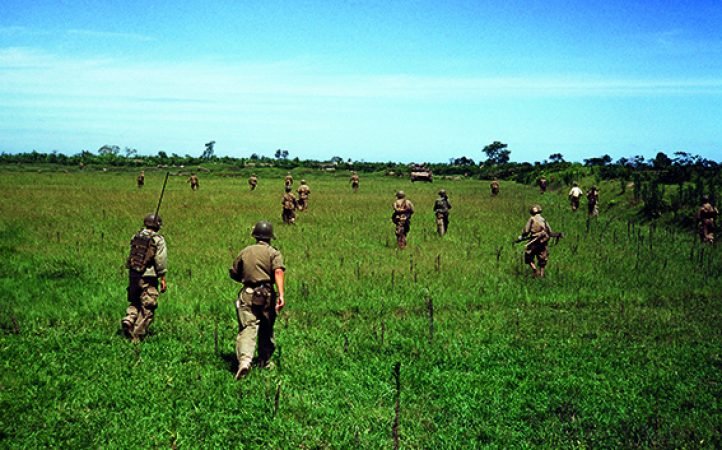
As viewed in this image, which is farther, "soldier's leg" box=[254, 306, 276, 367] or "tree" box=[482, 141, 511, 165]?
"tree" box=[482, 141, 511, 165]

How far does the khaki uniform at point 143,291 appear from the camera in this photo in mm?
9805

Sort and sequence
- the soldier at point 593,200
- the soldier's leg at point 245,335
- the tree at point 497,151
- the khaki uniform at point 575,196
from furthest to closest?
the tree at point 497,151 < the khaki uniform at point 575,196 < the soldier at point 593,200 < the soldier's leg at point 245,335

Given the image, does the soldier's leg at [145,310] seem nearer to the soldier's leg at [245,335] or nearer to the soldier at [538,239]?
the soldier's leg at [245,335]

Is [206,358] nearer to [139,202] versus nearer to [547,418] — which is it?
[547,418]

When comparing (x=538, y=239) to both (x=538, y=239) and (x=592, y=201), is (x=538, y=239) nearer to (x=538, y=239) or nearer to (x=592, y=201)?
(x=538, y=239)

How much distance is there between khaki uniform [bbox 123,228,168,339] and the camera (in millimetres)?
9805

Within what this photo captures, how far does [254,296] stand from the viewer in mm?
8461

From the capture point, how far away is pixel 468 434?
6961 mm

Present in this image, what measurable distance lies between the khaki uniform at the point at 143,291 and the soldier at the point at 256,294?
1.83 m

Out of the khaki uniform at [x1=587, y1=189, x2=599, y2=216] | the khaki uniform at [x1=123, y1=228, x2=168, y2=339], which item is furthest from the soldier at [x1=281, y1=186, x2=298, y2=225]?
the khaki uniform at [x1=123, y1=228, x2=168, y2=339]

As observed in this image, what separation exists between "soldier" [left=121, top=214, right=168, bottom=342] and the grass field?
0.29 m

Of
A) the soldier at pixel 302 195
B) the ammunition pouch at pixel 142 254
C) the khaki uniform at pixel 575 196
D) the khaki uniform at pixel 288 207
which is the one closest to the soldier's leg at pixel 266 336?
the ammunition pouch at pixel 142 254

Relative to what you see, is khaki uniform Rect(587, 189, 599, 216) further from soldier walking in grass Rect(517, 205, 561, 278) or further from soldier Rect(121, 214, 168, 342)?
soldier Rect(121, 214, 168, 342)

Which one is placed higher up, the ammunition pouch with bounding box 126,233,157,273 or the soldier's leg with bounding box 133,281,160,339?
the ammunition pouch with bounding box 126,233,157,273
